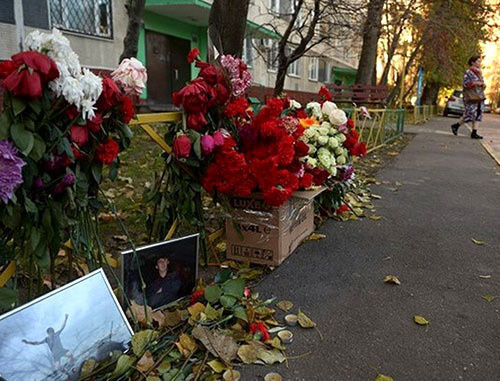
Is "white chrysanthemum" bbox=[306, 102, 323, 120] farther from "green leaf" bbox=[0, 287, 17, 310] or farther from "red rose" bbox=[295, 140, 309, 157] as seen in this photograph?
"green leaf" bbox=[0, 287, 17, 310]

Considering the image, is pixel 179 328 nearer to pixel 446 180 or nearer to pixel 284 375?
pixel 284 375

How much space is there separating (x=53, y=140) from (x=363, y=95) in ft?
34.0

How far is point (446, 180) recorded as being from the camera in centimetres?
661

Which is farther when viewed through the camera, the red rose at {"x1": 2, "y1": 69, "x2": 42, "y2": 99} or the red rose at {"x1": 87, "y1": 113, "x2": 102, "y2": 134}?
the red rose at {"x1": 87, "y1": 113, "x2": 102, "y2": 134}

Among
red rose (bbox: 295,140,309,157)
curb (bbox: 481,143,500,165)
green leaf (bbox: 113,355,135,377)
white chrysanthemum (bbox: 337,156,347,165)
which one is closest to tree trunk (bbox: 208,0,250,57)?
white chrysanthemum (bbox: 337,156,347,165)

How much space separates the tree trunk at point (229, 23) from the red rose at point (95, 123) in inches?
118

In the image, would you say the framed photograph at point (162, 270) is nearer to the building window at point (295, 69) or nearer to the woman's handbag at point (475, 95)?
the woman's handbag at point (475, 95)

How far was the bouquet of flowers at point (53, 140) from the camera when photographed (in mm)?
1686

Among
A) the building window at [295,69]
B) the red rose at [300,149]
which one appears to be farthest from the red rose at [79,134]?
the building window at [295,69]

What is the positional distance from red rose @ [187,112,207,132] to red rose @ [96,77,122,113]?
70cm

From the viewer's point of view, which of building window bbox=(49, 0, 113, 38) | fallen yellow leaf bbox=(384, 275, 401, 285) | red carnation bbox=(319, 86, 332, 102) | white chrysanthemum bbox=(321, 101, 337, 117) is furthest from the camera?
building window bbox=(49, 0, 113, 38)

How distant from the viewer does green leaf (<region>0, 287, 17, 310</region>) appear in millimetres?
1857

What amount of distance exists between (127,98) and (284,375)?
1494mm

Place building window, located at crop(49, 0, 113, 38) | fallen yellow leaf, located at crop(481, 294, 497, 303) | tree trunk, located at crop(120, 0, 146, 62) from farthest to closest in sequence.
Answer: building window, located at crop(49, 0, 113, 38), tree trunk, located at crop(120, 0, 146, 62), fallen yellow leaf, located at crop(481, 294, 497, 303)
